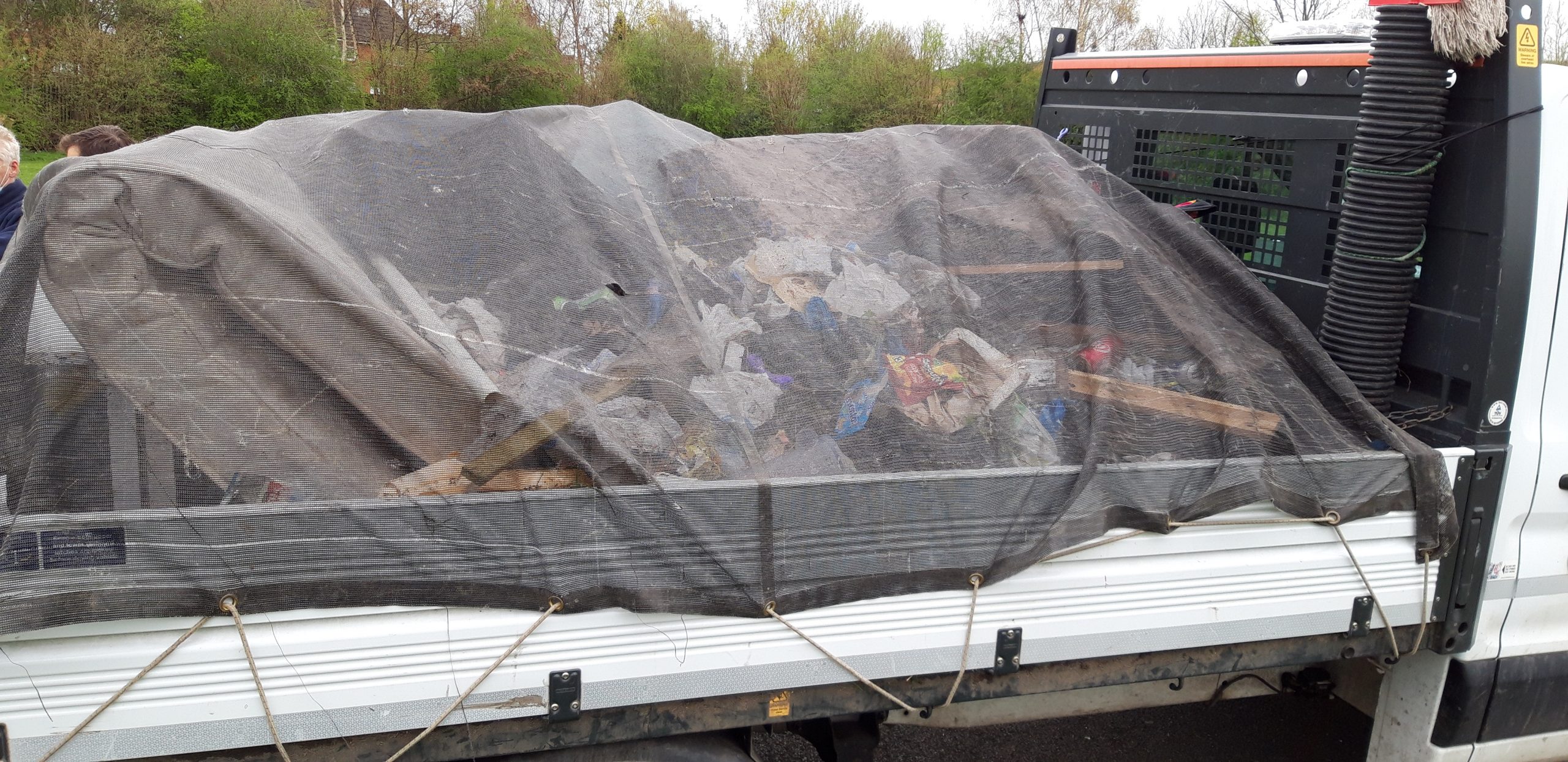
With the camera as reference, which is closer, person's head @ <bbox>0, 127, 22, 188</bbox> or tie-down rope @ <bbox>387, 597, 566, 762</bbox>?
tie-down rope @ <bbox>387, 597, 566, 762</bbox>

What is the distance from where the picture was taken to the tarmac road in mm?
3787

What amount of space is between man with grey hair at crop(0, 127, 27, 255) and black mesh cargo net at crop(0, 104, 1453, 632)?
2.07 meters

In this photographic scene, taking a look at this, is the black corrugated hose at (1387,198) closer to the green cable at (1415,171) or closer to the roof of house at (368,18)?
the green cable at (1415,171)

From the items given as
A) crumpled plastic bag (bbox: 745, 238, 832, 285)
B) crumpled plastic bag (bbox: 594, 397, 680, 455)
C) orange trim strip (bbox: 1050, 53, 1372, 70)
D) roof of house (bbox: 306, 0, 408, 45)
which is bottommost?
crumpled plastic bag (bbox: 594, 397, 680, 455)

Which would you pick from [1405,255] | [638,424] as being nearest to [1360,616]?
[1405,255]

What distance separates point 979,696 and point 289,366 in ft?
5.28

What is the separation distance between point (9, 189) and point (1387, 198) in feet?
16.3

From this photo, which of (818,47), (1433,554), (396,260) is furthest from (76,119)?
(1433,554)

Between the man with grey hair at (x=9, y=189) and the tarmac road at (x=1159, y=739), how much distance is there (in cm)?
361

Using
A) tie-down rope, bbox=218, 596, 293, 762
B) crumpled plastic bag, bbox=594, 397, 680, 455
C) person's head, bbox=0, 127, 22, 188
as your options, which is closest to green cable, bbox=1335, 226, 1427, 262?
crumpled plastic bag, bbox=594, 397, 680, 455

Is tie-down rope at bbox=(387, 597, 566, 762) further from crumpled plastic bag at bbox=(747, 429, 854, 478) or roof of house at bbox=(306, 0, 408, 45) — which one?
roof of house at bbox=(306, 0, 408, 45)

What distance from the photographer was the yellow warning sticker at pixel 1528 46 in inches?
99.7

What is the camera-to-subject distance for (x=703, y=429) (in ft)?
7.41

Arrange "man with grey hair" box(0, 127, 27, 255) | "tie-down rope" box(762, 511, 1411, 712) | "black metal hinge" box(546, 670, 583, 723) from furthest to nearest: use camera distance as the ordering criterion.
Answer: "man with grey hair" box(0, 127, 27, 255) < "tie-down rope" box(762, 511, 1411, 712) < "black metal hinge" box(546, 670, 583, 723)
